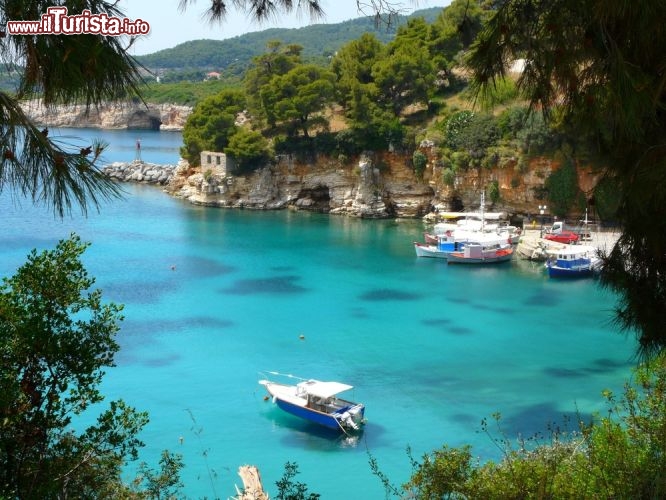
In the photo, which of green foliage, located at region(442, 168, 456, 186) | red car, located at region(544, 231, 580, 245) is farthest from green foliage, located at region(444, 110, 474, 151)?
red car, located at region(544, 231, 580, 245)

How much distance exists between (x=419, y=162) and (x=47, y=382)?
83.9 feet

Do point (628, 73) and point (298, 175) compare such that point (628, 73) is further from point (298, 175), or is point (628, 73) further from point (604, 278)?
point (298, 175)

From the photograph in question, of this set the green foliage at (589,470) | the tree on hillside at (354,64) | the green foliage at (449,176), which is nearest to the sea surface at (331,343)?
Answer: the green foliage at (589,470)

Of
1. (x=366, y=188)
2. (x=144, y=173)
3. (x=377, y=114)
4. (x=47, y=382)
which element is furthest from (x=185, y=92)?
(x=47, y=382)

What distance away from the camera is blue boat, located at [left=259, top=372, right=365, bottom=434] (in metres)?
12.1

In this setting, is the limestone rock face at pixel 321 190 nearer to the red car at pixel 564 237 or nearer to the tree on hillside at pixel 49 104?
the red car at pixel 564 237

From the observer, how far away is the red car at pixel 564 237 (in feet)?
78.6

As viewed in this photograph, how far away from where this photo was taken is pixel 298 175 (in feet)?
101

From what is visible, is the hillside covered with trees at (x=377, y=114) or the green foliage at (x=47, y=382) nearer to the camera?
the green foliage at (x=47, y=382)

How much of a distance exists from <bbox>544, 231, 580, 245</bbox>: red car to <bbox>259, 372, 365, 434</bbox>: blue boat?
13.0 metres

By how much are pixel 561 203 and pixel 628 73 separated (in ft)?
75.0

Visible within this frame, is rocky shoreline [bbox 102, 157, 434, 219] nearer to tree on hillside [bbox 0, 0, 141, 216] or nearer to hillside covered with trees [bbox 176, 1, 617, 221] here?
hillside covered with trees [bbox 176, 1, 617, 221]

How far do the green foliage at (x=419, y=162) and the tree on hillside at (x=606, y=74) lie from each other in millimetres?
24437

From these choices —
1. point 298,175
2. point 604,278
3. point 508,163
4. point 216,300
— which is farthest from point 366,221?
point 604,278
